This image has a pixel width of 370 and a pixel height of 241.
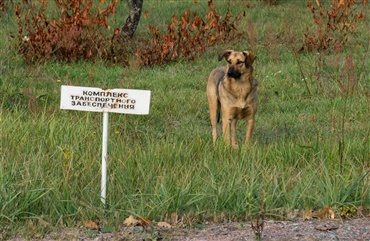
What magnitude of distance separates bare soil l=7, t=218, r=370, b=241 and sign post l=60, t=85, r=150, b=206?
0.74m

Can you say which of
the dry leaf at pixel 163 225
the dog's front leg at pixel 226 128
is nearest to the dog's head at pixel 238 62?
the dog's front leg at pixel 226 128

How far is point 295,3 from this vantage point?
18.4 m

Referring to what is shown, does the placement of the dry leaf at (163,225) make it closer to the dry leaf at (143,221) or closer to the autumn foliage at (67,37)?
the dry leaf at (143,221)

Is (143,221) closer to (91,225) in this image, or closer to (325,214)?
(91,225)

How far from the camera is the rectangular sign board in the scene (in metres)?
6.01

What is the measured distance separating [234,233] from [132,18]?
983cm

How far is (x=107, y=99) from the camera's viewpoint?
6.05 m

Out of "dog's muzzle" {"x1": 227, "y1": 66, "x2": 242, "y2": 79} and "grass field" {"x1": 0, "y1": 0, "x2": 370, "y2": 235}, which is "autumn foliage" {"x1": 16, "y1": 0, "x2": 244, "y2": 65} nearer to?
"grass field" {"x1": 0, "y1": 0, "x2": 370, "y2": 235}

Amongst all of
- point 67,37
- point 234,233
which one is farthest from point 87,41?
point 234,233

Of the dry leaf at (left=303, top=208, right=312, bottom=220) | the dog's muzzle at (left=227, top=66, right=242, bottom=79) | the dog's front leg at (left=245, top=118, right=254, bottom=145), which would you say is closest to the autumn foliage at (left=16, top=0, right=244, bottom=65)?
the dog's muzzle at (left=227, top=66, right=242, bottom=79)

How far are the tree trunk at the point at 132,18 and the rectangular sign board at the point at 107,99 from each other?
28.9 feet

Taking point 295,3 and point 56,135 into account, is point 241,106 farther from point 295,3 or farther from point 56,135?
point 295,3

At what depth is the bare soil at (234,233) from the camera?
5277mm

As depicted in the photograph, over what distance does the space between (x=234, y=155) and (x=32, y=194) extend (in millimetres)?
2071
